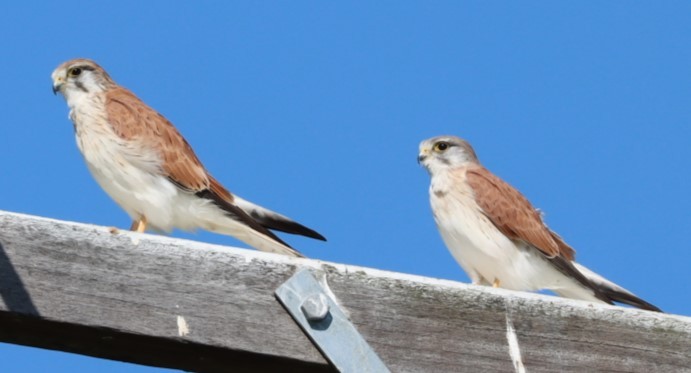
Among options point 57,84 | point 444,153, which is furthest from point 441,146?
point 57,84

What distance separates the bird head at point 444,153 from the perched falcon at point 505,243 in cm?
40

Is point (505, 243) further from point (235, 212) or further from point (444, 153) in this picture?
point (235, 212)

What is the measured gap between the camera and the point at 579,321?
264cm

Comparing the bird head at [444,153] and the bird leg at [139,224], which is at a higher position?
the bird head at [444,153]

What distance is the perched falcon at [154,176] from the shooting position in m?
6.09

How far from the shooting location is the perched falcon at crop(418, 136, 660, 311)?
6148 mm

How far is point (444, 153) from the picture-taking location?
7.18 meters

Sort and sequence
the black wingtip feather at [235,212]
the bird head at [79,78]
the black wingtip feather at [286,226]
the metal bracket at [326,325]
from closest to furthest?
the metal bracket at [326,325] < the black wingtip feather at [286,226] < the black wingtip feather at [235,212] < the bird head at [79,78]

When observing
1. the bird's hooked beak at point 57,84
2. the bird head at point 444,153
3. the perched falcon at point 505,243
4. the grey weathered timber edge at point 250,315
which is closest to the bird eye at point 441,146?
the bird head at point 444,153

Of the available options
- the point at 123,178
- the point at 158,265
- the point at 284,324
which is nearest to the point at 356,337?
the point at 284,324

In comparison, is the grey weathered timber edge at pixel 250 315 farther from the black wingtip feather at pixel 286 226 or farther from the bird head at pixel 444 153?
the bird head at pixel 444 153

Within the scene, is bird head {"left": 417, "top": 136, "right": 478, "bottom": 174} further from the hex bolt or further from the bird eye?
the hex bolt

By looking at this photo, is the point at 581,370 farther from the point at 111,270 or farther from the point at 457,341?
the point at 111,270

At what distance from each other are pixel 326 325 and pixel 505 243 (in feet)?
12.7
